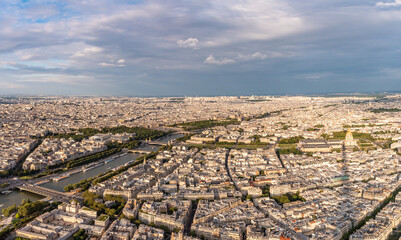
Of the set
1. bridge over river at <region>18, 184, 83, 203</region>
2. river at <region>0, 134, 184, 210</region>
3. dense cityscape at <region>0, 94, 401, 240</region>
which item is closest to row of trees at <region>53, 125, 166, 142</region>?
dense cityscape at <region>0, 94, 401, 240</region>

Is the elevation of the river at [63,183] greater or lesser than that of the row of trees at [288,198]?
lesser

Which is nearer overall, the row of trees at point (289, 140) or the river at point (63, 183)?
the river at point (63, 183)

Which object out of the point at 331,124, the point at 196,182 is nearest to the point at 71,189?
the point at 196,182

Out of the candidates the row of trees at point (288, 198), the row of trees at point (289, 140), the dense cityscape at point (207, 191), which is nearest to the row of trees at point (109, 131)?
the dense cityscape at point (207, 191)

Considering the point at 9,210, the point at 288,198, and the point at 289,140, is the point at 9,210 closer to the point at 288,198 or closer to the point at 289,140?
the point at 288,198

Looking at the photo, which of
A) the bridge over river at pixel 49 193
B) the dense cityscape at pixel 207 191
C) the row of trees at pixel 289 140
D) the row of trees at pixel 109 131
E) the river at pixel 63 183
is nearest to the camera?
the dense cityscape at pixel 207 191

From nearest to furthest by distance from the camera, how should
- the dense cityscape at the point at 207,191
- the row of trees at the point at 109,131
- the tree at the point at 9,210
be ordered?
the dense cityscape at the point at 207,191
the tree at the point at 9,210
the row of trees at the point at 109,131

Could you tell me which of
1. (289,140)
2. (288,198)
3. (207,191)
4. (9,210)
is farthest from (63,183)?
(289,140)

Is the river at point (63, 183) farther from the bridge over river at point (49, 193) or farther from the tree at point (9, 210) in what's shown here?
the tree at point (9, 210)

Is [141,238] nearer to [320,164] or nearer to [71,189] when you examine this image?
[71,189]

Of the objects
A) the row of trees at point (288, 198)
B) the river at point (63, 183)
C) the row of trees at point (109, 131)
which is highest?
the row of trees at point (109, 131)

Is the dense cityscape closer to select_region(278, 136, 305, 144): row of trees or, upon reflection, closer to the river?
the river

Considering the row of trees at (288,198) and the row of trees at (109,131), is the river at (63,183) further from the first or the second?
the row of trees at (288,198)
